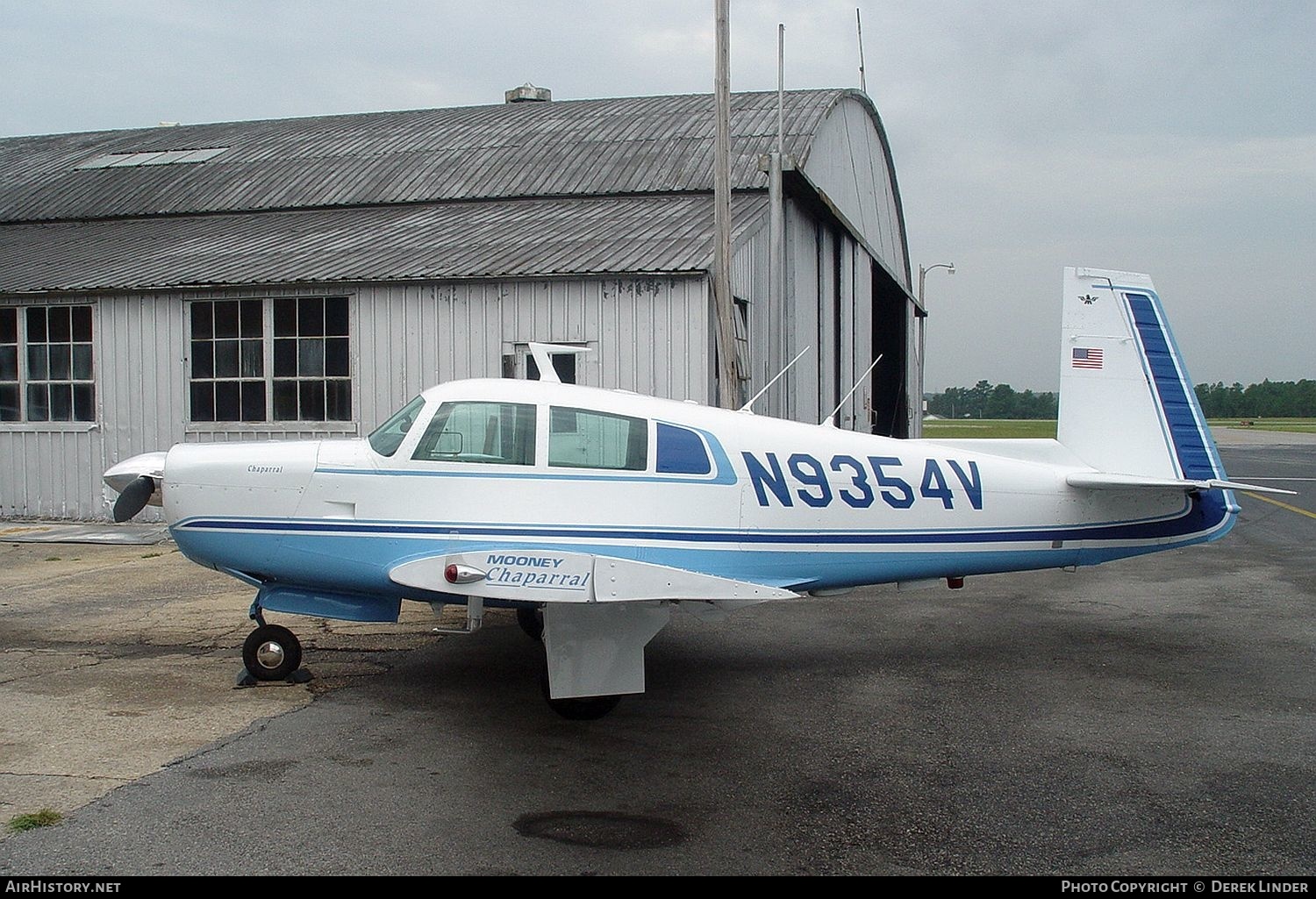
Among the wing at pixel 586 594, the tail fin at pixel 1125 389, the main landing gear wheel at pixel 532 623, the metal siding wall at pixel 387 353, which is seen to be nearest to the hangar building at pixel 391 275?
the metal siding wall at pixel 387 353

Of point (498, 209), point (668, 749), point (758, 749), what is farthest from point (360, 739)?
point (498, 209)

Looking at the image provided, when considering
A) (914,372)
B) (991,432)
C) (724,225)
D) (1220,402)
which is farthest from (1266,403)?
(724,225)

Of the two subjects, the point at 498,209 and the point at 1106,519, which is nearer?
the point at 1106,519

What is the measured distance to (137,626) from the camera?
9.18 m

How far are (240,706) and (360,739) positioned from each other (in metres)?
1.12

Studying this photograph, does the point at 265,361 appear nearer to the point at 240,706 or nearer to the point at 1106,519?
the point at 240,706

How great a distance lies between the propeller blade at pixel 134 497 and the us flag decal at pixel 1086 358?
256 inches

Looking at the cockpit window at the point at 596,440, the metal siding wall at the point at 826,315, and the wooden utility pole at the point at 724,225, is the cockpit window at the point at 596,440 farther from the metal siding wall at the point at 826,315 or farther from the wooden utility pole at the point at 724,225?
the metal siding wall at the point at 826,315

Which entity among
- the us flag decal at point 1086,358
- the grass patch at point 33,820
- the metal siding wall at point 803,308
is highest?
the metal siding wall at point 803,308

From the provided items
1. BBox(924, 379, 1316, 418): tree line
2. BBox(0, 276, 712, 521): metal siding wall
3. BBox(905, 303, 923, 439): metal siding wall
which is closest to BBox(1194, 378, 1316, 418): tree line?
BBox(924, 379, 1316, 418): tree line

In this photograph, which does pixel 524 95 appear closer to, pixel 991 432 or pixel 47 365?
pixel 47 365

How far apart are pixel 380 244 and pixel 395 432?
34.1ft

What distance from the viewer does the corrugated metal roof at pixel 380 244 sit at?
47.2ft

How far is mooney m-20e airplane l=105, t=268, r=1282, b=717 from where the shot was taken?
6.23 meters
